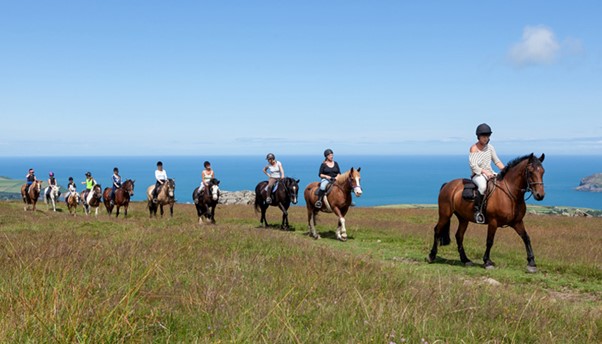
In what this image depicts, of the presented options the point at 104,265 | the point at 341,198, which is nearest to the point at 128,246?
the point at 104,265

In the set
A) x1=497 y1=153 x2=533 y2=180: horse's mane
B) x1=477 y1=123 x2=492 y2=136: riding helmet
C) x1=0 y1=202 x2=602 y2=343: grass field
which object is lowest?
x1=0 y1=202 x2=602 y2=343: grass field

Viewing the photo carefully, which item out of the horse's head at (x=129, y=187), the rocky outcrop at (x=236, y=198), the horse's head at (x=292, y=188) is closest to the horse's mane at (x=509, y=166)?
the horse's head at (x=292, y=188)

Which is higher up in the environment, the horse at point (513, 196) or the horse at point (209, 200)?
the horse at point (513, 196)

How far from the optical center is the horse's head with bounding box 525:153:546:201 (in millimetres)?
10805

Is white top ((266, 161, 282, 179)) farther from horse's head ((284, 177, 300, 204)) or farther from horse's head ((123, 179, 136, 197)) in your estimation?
horse's head ((123, 179, 136, 197))

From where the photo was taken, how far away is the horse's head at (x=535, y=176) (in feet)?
35.4

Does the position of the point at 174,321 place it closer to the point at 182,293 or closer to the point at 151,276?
the point at 182,293

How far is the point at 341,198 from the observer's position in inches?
681

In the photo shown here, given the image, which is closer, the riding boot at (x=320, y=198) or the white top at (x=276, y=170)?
the riding boot at (x=320, y=198)

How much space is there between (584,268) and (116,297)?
1141cm

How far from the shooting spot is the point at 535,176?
36.0 feet

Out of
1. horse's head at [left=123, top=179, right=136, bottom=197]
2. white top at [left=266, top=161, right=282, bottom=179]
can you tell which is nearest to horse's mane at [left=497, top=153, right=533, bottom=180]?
white top at [left=266, top=161, right=282, bottom=179]

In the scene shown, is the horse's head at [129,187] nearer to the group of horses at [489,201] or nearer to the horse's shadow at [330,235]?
the group of horses at [489,201]

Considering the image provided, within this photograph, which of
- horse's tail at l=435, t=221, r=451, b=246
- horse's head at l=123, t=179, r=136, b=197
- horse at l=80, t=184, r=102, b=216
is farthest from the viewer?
horse at l=80, t=184, r=102, b=216
